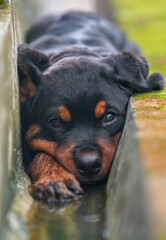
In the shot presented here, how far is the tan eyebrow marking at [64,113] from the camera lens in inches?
176

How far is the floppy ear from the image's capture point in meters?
4.84

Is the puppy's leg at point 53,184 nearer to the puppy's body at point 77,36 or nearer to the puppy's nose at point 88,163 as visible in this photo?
the puppy's nose at point 88,163

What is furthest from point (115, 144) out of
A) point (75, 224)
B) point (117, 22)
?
point (117, 22)

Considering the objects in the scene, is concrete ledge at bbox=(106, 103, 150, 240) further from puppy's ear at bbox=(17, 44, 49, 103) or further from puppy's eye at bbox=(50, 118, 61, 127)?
puppy's ear at bbox=(17, 44, 49, 103)

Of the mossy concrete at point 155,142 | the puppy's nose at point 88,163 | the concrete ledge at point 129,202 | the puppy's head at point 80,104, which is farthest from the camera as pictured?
the puppy's head at point 80,104

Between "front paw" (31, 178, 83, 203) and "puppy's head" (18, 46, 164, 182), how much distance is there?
18 cm

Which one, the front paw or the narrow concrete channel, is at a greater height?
the narrow concrete channel

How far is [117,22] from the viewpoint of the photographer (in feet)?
47.3

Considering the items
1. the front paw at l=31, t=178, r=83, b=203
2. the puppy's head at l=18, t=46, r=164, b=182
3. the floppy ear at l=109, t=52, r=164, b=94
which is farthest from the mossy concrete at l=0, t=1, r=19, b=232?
the floppy ear at l=109, t=52, r=164, b=94

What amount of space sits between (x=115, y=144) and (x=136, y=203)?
5.92 feet

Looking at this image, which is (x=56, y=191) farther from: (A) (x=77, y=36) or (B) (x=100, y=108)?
(A) (x=77, y=36)

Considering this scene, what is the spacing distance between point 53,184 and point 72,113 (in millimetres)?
737

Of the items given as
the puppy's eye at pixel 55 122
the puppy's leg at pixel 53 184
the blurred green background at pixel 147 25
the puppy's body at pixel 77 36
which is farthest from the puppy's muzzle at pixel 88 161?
the blurred green background at pixel 147 25

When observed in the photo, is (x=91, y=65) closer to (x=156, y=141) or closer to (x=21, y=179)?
(x=21, y=179)
